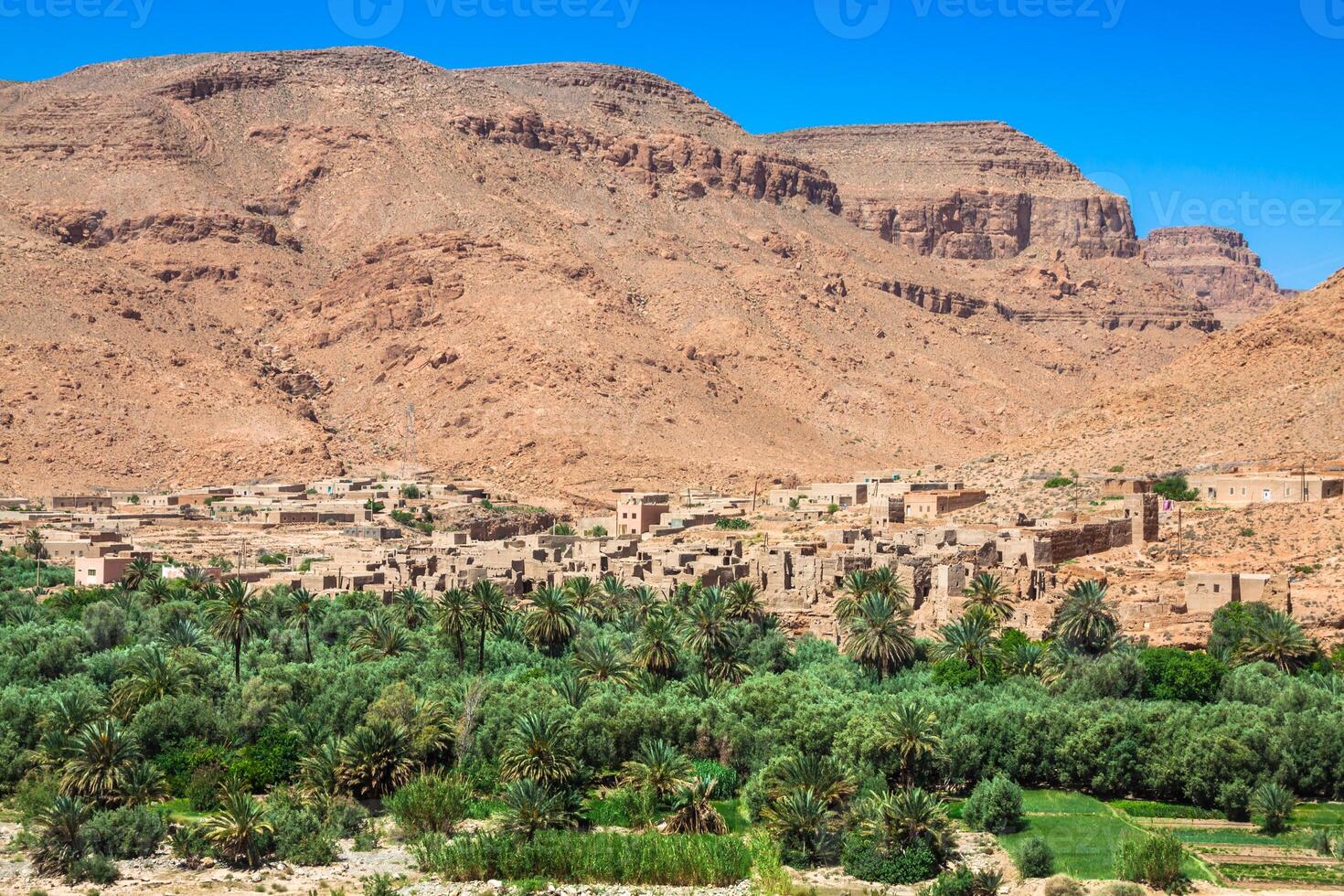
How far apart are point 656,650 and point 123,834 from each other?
1488 centimetres

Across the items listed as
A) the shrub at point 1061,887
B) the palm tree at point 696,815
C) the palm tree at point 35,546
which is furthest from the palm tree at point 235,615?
the palm tree at point 35,546

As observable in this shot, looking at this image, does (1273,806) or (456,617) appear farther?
(456,617)

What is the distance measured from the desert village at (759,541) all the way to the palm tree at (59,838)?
2122cm

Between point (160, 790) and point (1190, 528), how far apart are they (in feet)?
111

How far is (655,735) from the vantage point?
40.2 m

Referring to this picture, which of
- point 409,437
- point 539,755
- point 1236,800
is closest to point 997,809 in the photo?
point 1236,800

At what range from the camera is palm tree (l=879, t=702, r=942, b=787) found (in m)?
37.0

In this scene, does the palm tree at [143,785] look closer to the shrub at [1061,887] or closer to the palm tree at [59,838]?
the palm tree at [59,838]

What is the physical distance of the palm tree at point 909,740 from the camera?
37.0m

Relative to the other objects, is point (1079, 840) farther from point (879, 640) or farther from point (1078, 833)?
point (879, 640)

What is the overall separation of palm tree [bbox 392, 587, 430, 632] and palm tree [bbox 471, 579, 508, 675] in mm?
4252

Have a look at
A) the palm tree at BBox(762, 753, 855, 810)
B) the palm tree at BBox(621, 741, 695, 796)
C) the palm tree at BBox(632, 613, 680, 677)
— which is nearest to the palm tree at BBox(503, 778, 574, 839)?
the palm tree at BBox(621, 741, 695, 796)

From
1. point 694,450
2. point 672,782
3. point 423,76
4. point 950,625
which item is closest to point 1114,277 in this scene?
point 423,76

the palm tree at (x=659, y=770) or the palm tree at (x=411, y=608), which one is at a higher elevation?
the palm tree at (x=411, y=608)
